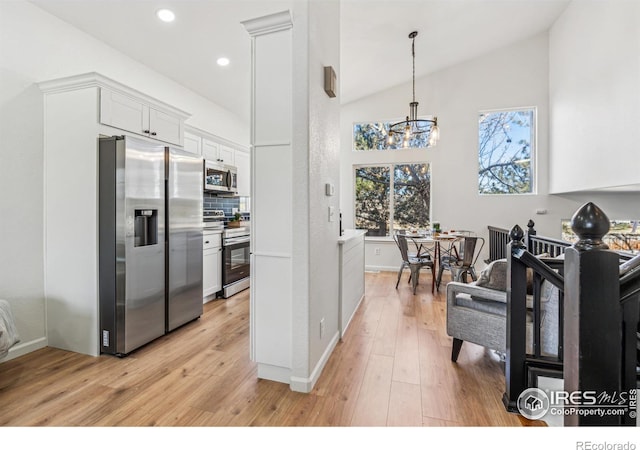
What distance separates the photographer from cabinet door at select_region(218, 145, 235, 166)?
4.58 m

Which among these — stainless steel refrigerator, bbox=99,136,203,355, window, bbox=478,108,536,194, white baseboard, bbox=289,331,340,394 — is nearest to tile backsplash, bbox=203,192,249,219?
stainless steel refrigerator, bbox=99,136,203,355

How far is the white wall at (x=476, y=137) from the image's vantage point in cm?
530

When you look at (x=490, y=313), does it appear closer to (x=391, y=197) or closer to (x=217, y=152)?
(x=217, y=152)

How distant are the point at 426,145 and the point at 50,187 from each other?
18.3ft

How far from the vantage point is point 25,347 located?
2496mm

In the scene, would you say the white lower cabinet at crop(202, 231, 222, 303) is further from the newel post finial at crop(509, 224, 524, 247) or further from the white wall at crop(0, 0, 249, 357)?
the newel post finial at crop(509, 224, 524, 247)

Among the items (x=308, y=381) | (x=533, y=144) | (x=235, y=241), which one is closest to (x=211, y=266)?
(x=235, y=241)

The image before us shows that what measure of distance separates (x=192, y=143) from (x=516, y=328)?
3.97 meters

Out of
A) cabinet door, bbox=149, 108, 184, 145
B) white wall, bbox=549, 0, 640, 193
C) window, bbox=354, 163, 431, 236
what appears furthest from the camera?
window, bbox=354, 163, 431, 236

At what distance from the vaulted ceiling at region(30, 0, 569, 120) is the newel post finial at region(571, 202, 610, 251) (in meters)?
3.06

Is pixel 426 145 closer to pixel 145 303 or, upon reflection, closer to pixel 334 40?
pixel 334 40

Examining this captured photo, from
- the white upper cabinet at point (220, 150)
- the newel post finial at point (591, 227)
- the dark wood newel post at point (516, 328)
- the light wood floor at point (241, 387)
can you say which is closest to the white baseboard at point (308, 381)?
the light wood floor at point (241, 387)

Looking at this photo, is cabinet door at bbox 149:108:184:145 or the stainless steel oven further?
the stainless steel oven

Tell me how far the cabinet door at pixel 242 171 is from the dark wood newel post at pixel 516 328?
13.4 ft
